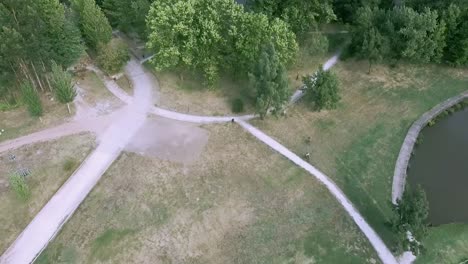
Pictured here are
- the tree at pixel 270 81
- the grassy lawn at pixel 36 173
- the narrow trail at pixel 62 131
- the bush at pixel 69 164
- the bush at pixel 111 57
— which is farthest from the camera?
the bush at pixel 111 57

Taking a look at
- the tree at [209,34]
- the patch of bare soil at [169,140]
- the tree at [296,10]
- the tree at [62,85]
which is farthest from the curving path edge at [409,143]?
the tree at [62,85]

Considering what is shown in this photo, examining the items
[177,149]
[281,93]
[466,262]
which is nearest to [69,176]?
[177,149]

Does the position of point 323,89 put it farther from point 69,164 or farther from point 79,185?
point 69,164

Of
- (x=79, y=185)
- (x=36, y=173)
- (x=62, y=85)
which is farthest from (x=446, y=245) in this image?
(x=62, y=85)

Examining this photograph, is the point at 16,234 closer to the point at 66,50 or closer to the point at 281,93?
the point at 66,50

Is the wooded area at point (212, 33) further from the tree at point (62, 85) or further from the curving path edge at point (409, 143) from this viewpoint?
the curving path edge at point (409, 143)

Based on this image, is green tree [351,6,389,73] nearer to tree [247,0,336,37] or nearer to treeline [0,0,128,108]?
tree [247,0,336,37]

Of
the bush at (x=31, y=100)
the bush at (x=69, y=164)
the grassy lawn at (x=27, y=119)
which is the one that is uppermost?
the bush at (x=31, y=100)
